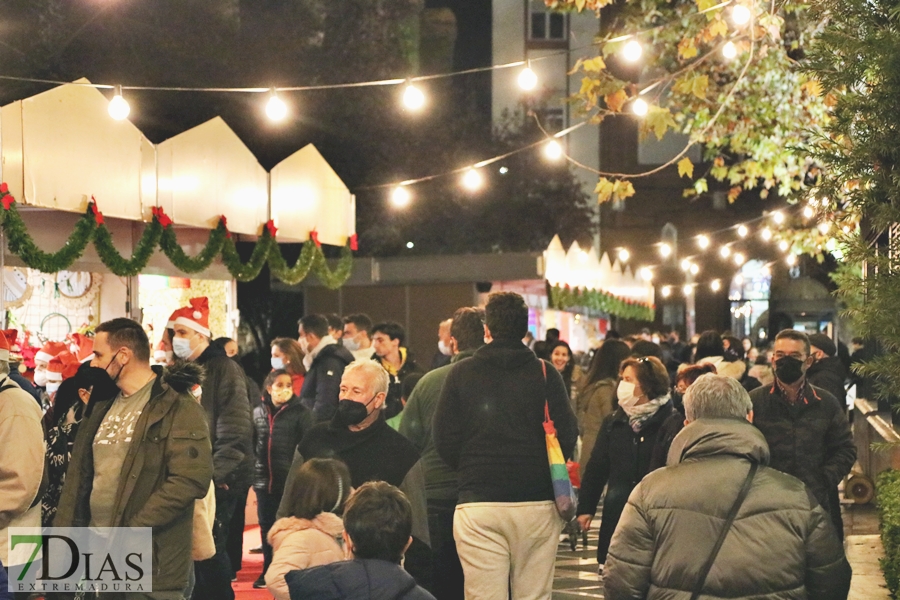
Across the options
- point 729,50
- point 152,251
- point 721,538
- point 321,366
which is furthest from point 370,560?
point 729,50

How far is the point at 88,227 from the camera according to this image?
37.1 feet

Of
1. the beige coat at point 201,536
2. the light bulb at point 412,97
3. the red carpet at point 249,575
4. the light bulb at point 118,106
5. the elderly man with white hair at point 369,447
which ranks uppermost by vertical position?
the light bulb at point 412,97

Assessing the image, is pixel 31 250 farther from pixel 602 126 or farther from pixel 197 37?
pixel 602 126

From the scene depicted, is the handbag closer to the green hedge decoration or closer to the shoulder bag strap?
the shoulder bag strap

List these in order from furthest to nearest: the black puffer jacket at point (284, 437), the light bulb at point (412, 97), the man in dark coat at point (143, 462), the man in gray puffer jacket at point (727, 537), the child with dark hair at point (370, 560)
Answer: the light bulb at point (412, 97) → the black puffer jacket at point (284, 437) → the man in dark coat at point (143, 462) → the man in gray puffer jacket at point (727, 537) → the child with dark hair at point (370, 560)

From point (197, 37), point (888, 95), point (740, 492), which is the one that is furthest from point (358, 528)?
point (197, 37)

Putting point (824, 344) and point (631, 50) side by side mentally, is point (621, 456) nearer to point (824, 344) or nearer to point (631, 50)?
point (824, 344)

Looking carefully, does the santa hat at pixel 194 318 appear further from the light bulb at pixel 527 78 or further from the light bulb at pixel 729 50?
the light bulb at pixel 729 50

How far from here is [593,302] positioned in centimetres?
2123

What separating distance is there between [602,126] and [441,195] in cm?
1650

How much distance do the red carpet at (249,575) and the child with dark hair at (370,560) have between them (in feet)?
16.6

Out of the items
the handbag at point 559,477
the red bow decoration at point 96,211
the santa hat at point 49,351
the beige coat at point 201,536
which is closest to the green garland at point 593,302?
the red bow decoration at point 96,211

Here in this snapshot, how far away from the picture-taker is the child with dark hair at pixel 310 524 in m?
4.28

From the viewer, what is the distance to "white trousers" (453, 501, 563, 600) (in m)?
5.98
